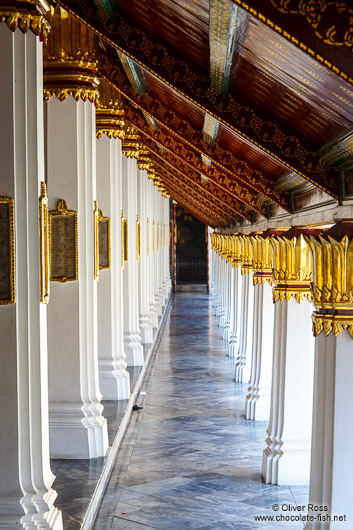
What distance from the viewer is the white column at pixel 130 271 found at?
14.0m

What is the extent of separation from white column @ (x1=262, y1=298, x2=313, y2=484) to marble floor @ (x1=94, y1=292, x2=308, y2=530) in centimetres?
25

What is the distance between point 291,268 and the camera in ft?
30.4

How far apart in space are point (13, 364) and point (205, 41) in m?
2.66

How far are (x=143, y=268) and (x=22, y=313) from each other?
485 inches

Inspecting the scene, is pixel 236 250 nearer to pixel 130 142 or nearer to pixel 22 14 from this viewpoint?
pixel 130 142

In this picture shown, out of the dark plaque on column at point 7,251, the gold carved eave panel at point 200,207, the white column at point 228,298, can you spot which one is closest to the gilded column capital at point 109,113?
the dark plaque on column at point 7,251

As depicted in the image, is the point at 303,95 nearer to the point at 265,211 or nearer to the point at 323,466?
the point at 323,466

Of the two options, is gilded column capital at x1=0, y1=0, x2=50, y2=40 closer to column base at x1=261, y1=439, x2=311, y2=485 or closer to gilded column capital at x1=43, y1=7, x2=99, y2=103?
gilded column capital at x1=43, y1=7, x2=99, y2=103

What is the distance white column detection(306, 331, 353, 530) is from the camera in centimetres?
639

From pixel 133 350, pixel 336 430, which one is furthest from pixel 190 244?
pixel 336 430

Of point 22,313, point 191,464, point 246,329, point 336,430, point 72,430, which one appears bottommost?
point 191,464

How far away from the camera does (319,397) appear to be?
21.9ft

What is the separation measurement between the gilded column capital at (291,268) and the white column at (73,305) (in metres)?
2.13

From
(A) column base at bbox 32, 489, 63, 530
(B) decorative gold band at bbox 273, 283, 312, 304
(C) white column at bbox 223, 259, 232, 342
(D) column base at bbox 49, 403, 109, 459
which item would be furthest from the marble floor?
(C) white column at bbox 223, 259, 232, 342
